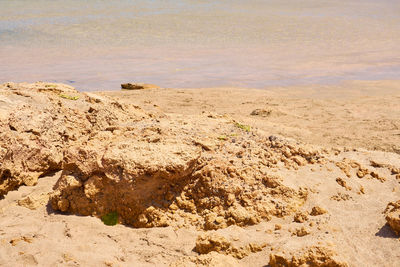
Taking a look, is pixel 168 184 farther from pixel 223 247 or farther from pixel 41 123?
pixel 41 123

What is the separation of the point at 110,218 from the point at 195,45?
1548cm

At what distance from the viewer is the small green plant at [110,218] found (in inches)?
Answer: 153

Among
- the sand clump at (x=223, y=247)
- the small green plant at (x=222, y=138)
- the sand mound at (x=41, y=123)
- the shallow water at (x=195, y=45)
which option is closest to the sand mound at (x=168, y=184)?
the small green plant at (x=222, y=138)

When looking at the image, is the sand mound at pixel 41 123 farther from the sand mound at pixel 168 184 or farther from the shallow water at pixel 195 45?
the shallow water at pixel 195 45

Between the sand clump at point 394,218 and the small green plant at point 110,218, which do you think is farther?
the small green plant at point 110,218

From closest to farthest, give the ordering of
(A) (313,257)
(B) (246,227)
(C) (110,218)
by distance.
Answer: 1. (A) (313,257)
2. (B) (246,227)
3. (C) (110,218)

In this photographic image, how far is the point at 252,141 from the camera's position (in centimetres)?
452

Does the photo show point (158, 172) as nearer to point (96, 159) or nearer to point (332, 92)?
point (96, 159)

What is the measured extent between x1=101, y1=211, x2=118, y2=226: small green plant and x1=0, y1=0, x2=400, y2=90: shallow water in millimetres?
8252

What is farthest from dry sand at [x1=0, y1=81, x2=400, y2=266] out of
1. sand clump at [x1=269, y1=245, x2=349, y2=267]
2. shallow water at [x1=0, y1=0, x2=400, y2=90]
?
shallow water at [x1=0, y1=0, x2=400, y2=90]

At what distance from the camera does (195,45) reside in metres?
18.8

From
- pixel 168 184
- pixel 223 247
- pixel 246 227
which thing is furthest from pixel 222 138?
pixel 223 247

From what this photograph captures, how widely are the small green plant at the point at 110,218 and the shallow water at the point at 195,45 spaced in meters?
8.25

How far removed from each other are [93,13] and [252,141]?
26.1 meters
